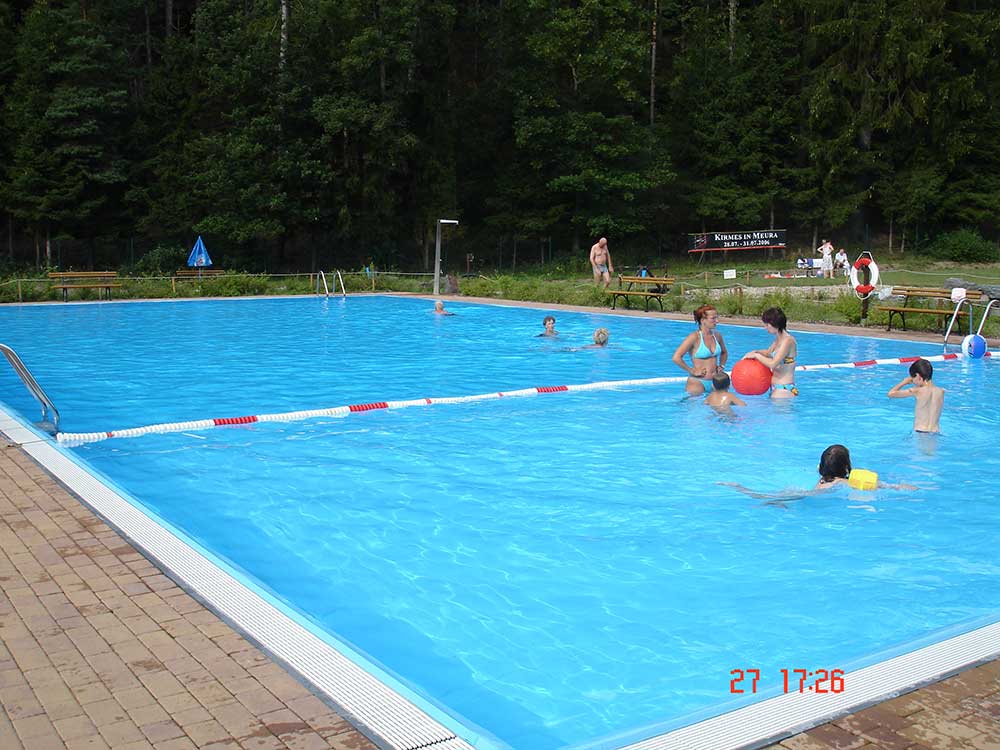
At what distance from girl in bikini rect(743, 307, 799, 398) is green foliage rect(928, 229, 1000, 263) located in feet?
125

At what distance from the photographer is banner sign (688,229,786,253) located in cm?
4216

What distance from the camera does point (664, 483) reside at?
30.0 feet

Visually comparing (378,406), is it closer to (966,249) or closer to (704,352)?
(704,352)

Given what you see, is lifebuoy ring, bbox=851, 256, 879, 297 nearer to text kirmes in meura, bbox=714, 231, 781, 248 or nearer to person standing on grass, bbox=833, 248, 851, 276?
person standing on grass, bbox=833, 248, 851, 276

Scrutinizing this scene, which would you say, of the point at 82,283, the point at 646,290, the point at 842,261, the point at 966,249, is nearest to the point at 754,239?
the point at 842,261

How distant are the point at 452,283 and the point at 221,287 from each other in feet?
24.7

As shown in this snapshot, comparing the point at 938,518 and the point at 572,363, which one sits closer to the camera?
the point at 938,518

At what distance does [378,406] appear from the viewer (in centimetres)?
1222

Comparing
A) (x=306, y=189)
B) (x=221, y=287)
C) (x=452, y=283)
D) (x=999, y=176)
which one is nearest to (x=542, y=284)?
(x=452, y=283)

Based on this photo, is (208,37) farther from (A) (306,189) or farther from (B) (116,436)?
(B) (116,436)

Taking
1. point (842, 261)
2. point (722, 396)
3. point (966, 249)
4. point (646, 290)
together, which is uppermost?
point (966, 249)

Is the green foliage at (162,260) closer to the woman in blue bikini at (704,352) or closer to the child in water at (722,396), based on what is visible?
the woman in blue bikini at (704,352)

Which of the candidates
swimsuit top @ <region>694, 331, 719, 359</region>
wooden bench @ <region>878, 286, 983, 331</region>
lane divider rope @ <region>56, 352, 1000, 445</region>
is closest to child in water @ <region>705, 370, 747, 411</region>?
swimsuit top @ <region>694, 331, 719, 359</region>

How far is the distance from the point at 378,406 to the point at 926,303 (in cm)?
1270
